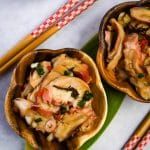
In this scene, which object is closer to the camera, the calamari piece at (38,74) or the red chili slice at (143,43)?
the calamari piece at (38,74)

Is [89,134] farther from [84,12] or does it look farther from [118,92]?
[84,12]

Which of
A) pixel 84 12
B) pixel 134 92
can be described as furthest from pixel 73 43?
pixel 134 92

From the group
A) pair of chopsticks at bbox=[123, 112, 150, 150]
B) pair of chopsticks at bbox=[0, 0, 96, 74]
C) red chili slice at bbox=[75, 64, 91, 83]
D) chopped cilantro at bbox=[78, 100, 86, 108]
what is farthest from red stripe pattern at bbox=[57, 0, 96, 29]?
pair of chopsticks at bbox=[123, 112, 150, 150]

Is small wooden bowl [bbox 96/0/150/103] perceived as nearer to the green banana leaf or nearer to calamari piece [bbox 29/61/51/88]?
the green banana leaf

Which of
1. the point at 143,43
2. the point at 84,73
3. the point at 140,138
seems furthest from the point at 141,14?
the point at 140,138

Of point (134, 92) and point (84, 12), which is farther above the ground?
point (84, 12)

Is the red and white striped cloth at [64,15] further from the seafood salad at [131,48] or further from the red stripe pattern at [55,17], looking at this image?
the seafood salad at [131,48]

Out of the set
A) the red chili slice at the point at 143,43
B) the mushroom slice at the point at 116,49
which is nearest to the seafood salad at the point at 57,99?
the mushroom slice at the point at 116,49
